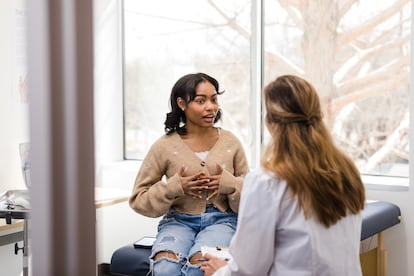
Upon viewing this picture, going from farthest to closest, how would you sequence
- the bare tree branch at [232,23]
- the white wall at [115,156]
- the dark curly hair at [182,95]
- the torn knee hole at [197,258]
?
1. the white wall at [115,156]
2. the bare tree branch at [232,23]
3. the dark curly hair at [182,95]
4. the torn knee hole at [197,258]

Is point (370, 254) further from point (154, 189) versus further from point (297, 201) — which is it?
point (297, 201)

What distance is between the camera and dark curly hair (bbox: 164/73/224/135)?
2213 mm

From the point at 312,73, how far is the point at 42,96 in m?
2.77

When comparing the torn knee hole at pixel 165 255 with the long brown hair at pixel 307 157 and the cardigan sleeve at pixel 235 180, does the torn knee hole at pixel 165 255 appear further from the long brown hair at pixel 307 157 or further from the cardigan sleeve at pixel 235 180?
the long brown hair at pixel 307 157

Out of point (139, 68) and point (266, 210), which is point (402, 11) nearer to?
point (139, 68)

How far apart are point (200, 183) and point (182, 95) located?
15.4 inches

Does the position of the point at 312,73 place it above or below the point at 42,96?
above

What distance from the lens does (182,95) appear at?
7.31 ft

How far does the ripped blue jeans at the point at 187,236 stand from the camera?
2.03 meters

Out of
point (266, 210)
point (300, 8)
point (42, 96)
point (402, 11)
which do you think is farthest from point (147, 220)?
point (42, 96)

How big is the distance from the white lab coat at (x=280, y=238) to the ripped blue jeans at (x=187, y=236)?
0.62m

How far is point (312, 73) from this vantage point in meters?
3.21

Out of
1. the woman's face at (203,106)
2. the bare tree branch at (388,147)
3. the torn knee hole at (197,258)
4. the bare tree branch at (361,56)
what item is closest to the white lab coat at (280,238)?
the torn knee hole at (197,258)

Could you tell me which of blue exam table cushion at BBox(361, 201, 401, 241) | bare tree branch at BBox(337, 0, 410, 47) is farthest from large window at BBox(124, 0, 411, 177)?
blue exam table cushion at BBox(361, 201, 401, 241)
